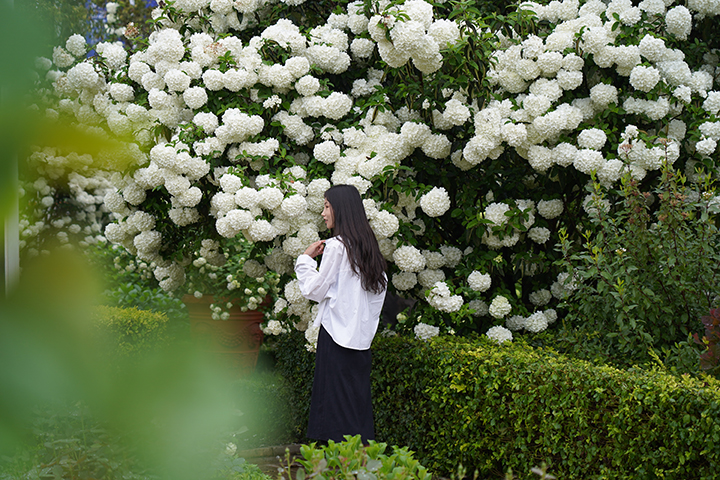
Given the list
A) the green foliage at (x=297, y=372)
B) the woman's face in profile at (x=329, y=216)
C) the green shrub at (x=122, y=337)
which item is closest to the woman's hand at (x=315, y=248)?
the woman's face in profile at (x=329, y=216)

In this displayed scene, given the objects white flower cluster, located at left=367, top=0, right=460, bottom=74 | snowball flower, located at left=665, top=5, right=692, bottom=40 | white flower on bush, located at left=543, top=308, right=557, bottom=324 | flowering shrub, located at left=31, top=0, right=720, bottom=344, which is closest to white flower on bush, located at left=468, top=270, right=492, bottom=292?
flowering shrub, located at left=31, top=0, right=720, bottom=344

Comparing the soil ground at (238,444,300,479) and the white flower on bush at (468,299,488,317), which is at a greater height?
the white flower on bush at (468,299,488,317)

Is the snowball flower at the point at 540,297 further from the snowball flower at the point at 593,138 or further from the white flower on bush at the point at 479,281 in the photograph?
the snowball flower at the point at 593,138

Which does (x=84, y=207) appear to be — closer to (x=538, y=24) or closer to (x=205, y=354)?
(x=205, y=354)

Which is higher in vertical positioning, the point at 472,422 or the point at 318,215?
the point at 318,215

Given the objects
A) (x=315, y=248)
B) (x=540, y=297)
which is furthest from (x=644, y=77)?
(x=315, y=248)

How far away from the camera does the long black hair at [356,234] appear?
145 inches

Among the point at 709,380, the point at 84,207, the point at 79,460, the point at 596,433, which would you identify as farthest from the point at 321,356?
the point at 84,207

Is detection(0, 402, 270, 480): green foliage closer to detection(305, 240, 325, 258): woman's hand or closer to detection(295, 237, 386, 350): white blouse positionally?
detection(295, 237, 386, 350): white blouse

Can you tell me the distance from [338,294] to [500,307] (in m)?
1.15

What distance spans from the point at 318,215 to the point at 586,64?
1.99 meters

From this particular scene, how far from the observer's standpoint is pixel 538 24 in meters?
4.57

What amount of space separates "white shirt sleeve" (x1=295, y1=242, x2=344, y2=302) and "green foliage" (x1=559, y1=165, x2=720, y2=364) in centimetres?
128

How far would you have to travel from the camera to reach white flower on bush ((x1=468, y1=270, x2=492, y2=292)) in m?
4.17
